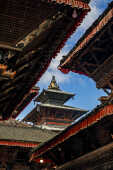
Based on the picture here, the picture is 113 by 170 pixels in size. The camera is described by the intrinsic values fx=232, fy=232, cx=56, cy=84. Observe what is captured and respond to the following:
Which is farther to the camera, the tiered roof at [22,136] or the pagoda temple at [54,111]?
the pagoda temple at [54,111]

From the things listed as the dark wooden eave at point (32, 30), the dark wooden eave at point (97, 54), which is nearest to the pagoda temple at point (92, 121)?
the dark wooden eave at point (97, 54)

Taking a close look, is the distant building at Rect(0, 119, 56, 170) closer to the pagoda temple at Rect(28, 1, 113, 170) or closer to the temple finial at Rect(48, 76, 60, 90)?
the pagoda temple at Rect(28, 1, 113, 170)

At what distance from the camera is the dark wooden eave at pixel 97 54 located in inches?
292

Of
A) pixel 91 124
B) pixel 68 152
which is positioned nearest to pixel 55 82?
pixel 68 152

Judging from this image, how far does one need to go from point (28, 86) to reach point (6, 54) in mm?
2396

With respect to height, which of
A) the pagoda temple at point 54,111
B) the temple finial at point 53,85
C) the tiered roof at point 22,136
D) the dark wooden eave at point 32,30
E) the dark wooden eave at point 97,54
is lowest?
the tiered roof at point 22,136

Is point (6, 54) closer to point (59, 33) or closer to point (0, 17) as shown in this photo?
point (0, 17)

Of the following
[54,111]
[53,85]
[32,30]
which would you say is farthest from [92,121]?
[53,85]

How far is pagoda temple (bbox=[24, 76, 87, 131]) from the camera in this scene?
29.4 metres

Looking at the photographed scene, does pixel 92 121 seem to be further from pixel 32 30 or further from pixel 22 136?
pixel 22 136

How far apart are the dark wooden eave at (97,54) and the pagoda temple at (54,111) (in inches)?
789

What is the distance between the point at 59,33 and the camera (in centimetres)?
517

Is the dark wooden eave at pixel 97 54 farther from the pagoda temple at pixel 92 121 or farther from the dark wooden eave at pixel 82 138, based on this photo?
the dark wooden eave at pixel 82 138

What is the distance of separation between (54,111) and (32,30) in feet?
85.8
